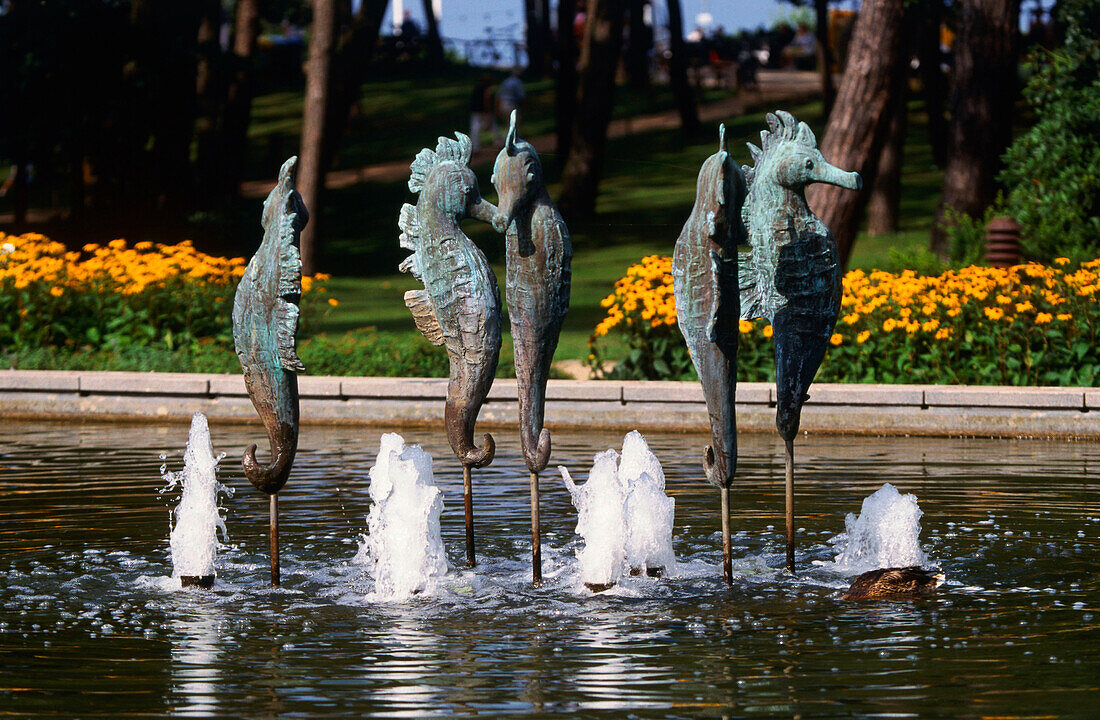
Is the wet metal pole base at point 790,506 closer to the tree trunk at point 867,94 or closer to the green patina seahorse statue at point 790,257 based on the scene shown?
the green patina seahorse statue at point 790,257

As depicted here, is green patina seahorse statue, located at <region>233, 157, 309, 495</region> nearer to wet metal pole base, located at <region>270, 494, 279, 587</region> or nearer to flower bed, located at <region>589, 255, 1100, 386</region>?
wet metal pole base, located at <region>270, 494, 279, 587</region>

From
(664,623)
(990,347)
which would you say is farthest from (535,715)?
(990,347)

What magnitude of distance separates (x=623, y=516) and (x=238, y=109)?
2055cm

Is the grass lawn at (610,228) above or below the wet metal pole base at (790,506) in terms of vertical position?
above

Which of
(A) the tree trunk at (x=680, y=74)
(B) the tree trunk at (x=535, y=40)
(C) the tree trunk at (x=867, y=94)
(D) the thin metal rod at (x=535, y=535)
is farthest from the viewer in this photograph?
(B) the tree trunk at (x=535, y=40)

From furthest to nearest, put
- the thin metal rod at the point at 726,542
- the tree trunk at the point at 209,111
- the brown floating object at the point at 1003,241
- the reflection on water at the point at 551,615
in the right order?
the tree trunk at the point at 209,111, the brown floating object at the point at 1003,241, the thin metal rod at the point at 726,542, the reflection on water at the point at 551,615

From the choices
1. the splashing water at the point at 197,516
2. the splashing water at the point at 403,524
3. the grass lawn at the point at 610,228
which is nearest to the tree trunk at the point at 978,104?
the grass lawn at the point at 610,228

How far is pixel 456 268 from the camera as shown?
7.43 metres

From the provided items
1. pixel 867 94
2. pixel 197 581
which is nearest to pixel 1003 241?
pixel 867 94

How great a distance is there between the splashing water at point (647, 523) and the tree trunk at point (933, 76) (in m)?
24.4

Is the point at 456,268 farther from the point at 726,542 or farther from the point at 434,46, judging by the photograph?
the point at 434,46

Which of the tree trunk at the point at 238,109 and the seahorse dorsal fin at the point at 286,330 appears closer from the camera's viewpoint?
the seahorse dorsal fin at the point at 286,330

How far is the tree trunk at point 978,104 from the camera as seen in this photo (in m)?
20.4

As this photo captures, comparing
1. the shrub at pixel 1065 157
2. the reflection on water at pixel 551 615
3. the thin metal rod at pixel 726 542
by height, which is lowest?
the reflection on water at pixel 551 615
